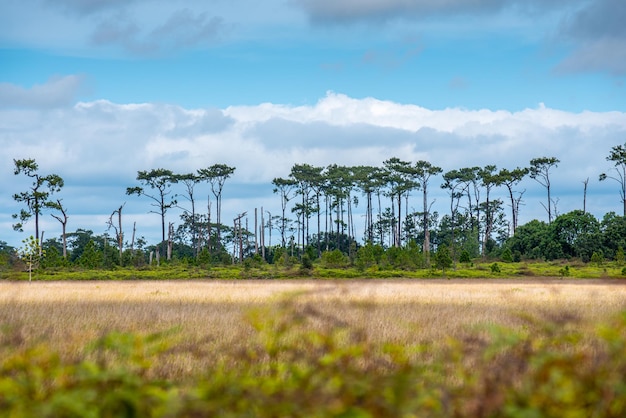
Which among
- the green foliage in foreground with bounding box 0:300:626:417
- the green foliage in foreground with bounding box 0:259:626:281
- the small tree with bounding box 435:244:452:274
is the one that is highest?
the green foliage in foreground with bounding box 0:300:626:417

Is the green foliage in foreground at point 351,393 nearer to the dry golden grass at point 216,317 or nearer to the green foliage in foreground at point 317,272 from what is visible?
the dry golden grass at point 216,317

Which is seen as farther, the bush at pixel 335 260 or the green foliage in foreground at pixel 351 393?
the bush at pixel 335 260

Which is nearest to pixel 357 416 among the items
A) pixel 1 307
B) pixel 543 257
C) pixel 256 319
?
pixel 256 319

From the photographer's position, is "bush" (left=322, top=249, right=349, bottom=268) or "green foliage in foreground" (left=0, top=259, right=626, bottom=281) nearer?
"green foliage in foreground" (left=0, top=259, right=626, bottom=281)

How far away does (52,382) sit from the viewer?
613 cm

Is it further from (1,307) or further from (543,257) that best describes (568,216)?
(1,307)

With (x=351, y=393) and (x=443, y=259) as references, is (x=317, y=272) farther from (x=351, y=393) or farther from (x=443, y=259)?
(x=351, y=393)

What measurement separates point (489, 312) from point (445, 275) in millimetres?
31540

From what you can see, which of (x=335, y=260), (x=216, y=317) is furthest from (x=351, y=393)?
(x=335, y=260)

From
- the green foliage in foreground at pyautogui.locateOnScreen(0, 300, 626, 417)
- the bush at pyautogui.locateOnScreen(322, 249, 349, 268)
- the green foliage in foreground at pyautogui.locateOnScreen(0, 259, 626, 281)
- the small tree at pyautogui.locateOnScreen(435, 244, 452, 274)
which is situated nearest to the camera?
the green foliage in foreground at pyautogui.locateOnScreen(0, 300, 626, 417)

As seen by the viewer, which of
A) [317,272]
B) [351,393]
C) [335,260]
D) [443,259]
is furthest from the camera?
[335,260]

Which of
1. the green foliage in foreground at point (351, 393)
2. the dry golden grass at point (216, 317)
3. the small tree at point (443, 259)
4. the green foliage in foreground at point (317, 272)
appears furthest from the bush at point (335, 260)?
the green foliage in foreground at point (351, 393)

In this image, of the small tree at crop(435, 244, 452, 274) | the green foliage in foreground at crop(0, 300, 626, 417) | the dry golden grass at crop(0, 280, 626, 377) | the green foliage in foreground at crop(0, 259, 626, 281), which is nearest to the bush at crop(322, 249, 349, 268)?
the green foliage in foreground at crop(0, 259, 626, 281)

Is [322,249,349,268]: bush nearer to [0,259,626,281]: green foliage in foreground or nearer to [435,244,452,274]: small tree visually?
[0,259,626,281]: green foliage in foreground
